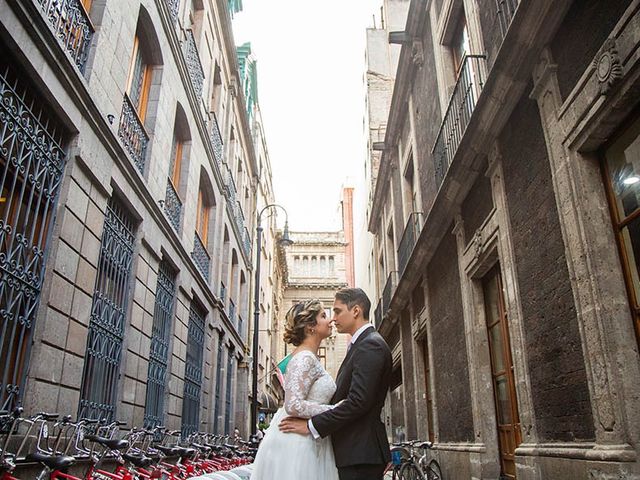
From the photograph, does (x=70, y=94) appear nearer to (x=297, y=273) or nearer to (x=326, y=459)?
(x=326, y=459)

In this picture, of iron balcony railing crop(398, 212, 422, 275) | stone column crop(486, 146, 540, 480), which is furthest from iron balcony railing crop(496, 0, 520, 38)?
iron balcony railing crop(398, 212, 422, 275)

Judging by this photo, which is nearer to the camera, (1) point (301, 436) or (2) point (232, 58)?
(1) point (301, 436)

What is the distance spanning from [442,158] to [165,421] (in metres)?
7.09

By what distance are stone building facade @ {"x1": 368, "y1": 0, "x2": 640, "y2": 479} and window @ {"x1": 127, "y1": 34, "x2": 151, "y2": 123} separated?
17.7 feet

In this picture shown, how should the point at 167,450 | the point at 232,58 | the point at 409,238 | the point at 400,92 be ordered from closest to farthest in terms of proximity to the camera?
the point at 167,450 < the point at 409,238 < the point at 400,92 < the point at 232,58

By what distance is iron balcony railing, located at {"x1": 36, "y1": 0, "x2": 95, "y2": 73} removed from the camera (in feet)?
19.7

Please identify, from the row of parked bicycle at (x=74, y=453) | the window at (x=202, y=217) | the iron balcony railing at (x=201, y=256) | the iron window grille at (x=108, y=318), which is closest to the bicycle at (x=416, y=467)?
the row of parked bicycle at (x=74, y=453)

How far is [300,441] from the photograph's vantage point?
306 centimetres

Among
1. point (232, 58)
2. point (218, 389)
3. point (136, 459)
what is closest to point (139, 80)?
point (136, 459)

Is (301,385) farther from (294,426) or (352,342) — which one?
(352,342)

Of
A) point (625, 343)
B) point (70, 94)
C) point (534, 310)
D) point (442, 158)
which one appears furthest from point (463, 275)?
point (70, 94)

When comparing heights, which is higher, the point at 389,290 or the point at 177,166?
the point at 177,166

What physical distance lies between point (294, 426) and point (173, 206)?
919 cm

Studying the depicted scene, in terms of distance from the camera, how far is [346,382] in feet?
10.5
